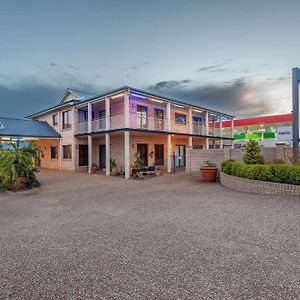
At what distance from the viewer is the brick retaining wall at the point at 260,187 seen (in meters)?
8.55

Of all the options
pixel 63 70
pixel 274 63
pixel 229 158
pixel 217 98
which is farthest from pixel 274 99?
pixel 63 70

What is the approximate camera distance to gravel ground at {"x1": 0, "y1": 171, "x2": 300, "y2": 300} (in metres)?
Answer: 2.92

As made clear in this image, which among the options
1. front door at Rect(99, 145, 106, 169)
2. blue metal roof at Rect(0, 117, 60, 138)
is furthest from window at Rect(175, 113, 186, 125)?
blue metal roof at Rect(0, 117, 60, 138)

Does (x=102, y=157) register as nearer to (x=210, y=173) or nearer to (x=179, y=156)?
(x=179, y=156)

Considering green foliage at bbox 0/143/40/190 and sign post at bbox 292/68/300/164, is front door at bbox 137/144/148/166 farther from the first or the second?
sign post at bbox 292/68/300/164

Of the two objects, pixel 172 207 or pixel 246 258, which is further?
pixel 172 207

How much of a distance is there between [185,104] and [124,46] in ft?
25.3

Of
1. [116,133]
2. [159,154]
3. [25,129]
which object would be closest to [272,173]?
[116,133]

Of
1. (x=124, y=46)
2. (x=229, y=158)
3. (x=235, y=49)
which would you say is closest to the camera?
(x=229, y=158)

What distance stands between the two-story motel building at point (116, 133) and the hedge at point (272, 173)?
341 inches

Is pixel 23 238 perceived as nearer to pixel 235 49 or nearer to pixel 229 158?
pixel 229 158

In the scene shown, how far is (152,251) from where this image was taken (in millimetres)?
4047

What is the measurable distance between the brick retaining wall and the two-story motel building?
8366 mm

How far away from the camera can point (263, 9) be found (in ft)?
41.1
